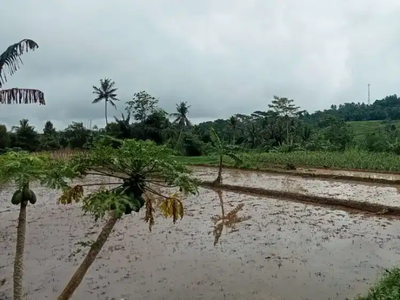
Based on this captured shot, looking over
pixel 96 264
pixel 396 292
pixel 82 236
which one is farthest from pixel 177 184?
pixel 82 236

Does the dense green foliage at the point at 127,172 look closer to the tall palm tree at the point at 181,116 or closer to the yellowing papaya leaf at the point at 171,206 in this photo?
the yellowing papaya leaf at the point at 171,206

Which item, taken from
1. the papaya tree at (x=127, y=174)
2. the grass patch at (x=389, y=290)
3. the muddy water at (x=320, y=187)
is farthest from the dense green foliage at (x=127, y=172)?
the muddy water at (x=320, y=187)

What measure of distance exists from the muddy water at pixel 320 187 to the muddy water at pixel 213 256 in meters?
2.61

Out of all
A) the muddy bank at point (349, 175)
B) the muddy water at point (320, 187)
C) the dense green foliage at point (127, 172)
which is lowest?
the muddy water at point (320, 187)

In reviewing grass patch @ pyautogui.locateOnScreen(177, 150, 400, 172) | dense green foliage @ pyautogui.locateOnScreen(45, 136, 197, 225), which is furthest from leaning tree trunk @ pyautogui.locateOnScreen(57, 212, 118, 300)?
grass patch @ pyautogui.locateOnScreen(177, 150, 400, 172)

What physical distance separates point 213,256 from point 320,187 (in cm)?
1116

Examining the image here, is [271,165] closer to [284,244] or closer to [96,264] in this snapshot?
[284,244]

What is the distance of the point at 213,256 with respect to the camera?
866cm

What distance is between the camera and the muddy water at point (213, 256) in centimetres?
682

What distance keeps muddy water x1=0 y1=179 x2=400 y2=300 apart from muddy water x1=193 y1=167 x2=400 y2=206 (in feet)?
8.57

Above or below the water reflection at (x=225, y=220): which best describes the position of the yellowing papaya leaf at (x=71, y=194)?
above

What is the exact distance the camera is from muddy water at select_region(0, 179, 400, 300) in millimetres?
6820

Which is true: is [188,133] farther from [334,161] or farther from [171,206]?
[171,206]

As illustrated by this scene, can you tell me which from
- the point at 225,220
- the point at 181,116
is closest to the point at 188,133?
the point at 181,116
